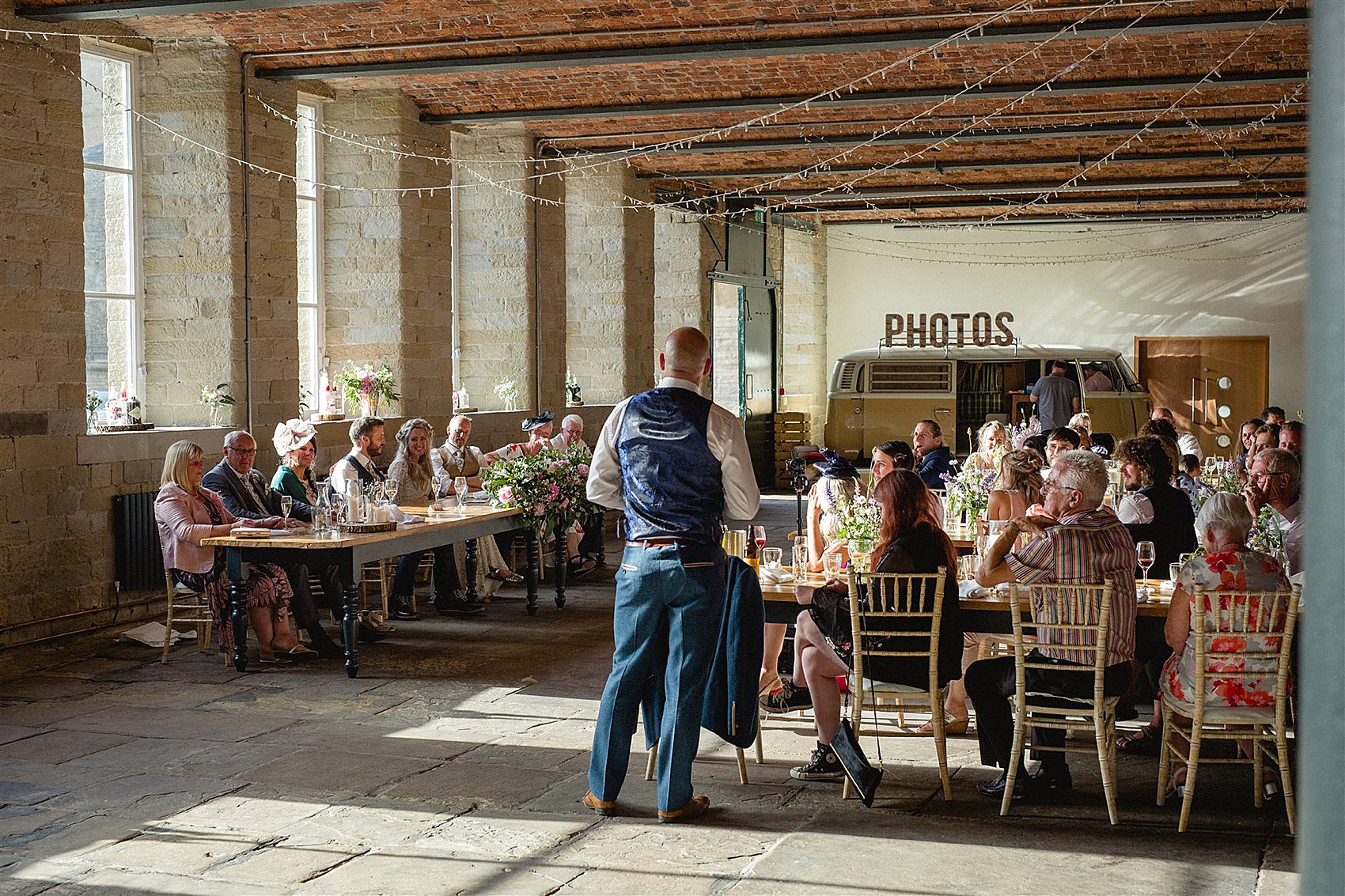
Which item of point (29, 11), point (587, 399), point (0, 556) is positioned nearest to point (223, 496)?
point (0, 556)

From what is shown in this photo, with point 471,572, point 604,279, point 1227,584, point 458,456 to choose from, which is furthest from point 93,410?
point 1227,584

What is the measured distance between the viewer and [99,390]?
9.83 metres

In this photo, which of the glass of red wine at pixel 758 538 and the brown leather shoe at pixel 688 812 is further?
the glass of red wine at pixel 758 538

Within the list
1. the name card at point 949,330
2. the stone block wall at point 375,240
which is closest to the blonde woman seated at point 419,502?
the stone block wall at point 375,240

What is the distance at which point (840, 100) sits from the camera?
11.0 meters

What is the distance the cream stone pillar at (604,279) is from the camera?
Result: 617 inches

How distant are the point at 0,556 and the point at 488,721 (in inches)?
133

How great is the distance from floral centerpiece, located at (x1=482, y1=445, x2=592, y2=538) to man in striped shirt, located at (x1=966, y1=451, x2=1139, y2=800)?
14.5ft

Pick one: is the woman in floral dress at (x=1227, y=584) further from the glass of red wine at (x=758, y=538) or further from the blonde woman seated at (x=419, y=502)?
the blonde woman seated at (x=419, y=502)

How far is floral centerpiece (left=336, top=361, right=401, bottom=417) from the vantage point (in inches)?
456

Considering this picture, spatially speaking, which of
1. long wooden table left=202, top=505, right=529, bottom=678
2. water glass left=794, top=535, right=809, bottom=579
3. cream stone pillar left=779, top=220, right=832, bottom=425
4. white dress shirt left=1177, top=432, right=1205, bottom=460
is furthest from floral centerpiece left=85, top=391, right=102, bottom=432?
cream stone pillar left=779, top=220, right=832, bottom=425

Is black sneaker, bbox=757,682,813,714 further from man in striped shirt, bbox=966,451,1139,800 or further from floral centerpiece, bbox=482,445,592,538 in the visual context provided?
floral centerpiece, bbox=482,445,592,538

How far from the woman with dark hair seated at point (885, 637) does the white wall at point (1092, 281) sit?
1614cm

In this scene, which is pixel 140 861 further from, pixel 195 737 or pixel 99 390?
pixel 99 390
